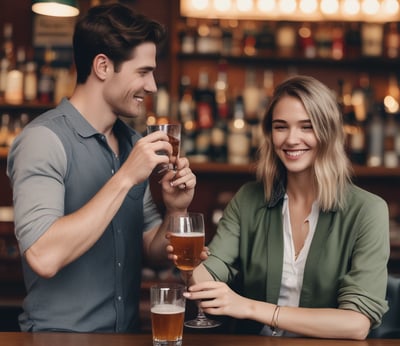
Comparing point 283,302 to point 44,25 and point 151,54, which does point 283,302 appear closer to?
point 151,54

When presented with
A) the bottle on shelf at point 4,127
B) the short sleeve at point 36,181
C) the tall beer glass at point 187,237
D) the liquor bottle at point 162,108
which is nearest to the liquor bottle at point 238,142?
the liquor bottle at point 162,108

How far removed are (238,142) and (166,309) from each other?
255 cm

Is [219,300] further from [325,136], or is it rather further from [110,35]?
[110,35]

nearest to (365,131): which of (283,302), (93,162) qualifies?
(283,302)

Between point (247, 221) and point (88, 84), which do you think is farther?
A: point (247, 221)

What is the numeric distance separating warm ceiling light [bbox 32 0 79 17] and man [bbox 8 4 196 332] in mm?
450

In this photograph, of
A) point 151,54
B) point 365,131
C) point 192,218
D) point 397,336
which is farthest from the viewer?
point 365,131

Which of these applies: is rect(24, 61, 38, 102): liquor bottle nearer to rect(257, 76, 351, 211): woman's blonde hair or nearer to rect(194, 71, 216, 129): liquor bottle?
rect(194, 71, 216, 129): liquor bottle

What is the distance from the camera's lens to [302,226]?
2.10m

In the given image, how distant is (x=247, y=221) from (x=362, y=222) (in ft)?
1.35

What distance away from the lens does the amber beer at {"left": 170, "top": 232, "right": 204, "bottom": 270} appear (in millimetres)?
1554

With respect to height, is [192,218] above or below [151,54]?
below

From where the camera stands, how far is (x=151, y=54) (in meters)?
1.98

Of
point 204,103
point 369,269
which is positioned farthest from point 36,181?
point 204,103
